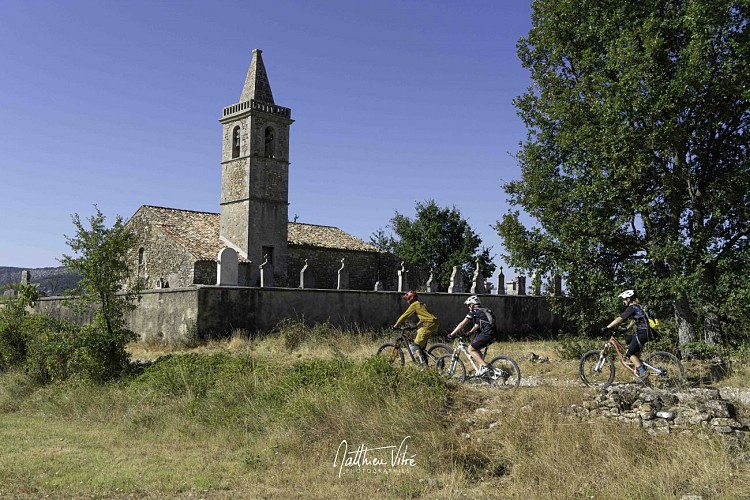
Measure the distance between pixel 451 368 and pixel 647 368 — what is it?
3374 millimetres

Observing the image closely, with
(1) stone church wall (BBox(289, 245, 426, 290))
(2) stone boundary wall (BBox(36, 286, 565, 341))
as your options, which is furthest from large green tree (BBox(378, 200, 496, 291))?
(2) stone boundary wall (BBox(36, 286, 565, 341))

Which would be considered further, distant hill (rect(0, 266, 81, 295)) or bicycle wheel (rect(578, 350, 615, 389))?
distant hill (rect(0, 266, 81, 295))

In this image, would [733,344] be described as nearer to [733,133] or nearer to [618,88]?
[733,133]

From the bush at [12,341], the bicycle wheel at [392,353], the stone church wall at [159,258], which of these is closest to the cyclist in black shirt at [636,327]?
the bicycle wheel at [392,353]

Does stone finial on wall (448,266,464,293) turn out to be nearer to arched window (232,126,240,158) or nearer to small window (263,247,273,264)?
small window (263,247,273,264)

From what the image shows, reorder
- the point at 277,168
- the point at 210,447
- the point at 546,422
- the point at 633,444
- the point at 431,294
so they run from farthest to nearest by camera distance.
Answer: the point at 277,168 < the point at 431,294 < the point at 210,447 < the point at 546,422 < the point at 633,444

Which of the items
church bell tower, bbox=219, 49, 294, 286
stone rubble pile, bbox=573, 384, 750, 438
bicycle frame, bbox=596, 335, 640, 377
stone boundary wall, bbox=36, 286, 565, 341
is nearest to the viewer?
stone rubble pile, bbox=573, 384, 750, 438

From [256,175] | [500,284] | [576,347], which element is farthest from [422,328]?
[256,175]

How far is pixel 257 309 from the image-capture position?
802 inches

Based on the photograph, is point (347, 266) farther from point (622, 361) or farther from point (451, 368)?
point (622, 361)

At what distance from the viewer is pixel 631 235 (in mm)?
16125

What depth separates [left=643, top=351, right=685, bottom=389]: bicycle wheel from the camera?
11164mm

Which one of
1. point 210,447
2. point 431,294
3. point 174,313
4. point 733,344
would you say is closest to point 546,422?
point 210,447

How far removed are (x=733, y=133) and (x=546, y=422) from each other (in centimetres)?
1024
